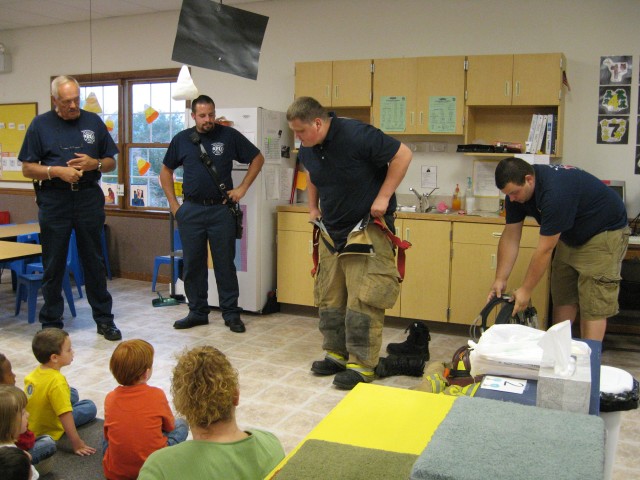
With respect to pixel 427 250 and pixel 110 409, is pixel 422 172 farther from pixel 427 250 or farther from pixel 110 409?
pixel 110 409

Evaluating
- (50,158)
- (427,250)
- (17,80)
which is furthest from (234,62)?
(17,80)

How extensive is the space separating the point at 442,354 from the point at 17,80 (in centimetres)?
589

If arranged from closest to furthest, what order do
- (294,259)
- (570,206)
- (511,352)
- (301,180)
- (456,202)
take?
(511,352), (570,206), (456,202), (294,259), (301,180)

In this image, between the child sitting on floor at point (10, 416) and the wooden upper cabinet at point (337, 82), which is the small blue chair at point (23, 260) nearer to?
the wooden upper cabinet at point (337, 82)

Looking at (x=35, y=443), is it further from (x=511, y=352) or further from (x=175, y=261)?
(x=175, y=261)

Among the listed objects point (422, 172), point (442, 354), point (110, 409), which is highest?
point (422, 172)

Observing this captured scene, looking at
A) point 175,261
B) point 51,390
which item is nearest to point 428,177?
point 175,261

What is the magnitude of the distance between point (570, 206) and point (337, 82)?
8.35 ft

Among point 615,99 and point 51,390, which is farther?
point 615,99

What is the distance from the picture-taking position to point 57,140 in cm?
432

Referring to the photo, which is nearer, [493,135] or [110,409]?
[110,409]

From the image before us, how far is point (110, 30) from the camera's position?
6766mm

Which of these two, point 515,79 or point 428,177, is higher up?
point 515,79

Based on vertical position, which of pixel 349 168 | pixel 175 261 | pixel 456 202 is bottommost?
pixel 175 261
